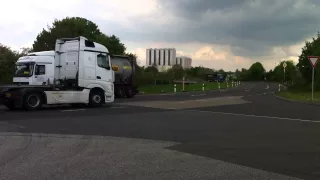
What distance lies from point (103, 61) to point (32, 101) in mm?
4622

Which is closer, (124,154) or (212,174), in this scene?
(212,174)

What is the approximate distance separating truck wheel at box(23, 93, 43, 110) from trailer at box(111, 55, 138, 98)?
42.3ft

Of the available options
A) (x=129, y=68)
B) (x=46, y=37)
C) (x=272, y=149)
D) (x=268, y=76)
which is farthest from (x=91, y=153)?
(x=268, y=76)

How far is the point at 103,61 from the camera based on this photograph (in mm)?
21328

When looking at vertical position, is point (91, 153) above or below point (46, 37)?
below

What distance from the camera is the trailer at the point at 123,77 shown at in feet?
104

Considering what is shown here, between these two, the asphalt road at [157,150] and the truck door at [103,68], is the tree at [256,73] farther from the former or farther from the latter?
the asphalt road at [157,150]

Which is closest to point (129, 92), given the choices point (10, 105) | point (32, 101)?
point (32, 101)

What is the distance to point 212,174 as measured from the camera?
6.32 m

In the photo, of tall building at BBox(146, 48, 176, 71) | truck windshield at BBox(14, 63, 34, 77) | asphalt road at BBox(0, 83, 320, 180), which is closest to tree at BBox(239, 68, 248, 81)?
tall building at BBox(146, 48, 176, 71)

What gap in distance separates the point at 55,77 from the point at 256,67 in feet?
485

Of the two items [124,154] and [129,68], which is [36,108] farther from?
[129,68]

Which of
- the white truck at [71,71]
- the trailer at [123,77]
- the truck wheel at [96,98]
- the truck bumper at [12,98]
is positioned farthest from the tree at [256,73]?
the truck bumper at [12,98]

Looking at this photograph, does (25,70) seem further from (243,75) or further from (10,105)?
(243,75)
